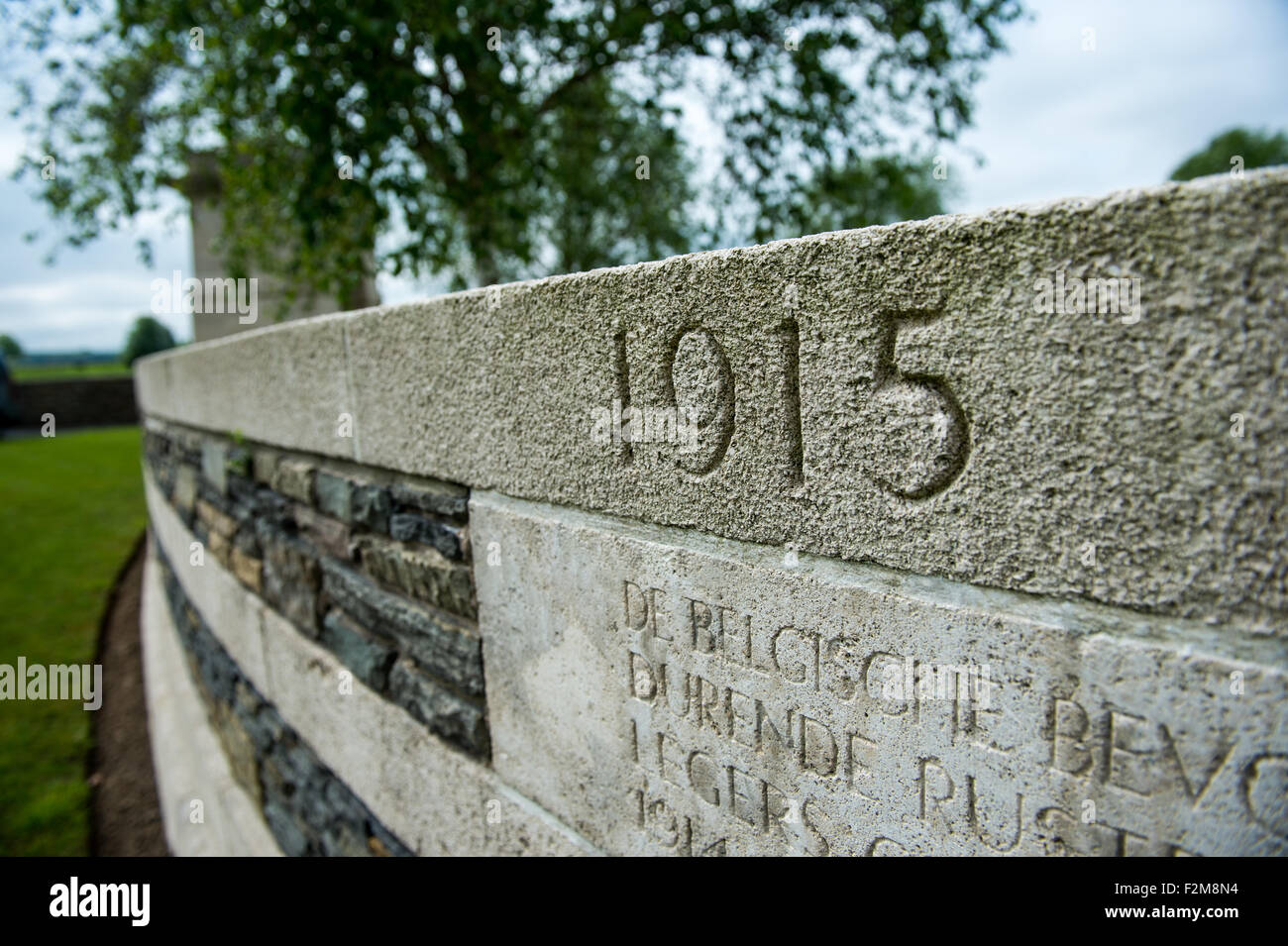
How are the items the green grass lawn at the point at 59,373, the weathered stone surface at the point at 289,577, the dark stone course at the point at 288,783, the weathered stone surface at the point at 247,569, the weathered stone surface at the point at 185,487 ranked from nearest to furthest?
the dark stone course at the point at 288,783
the weathered stone surface at the point at 289,577
the weathered stone surface at the point at 247,569
the weathered stone surface at the point at 185,487
the green grass lawn at the point at 59,373

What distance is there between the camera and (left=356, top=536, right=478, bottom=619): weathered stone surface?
1.83m

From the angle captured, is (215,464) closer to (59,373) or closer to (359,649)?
(359,649)

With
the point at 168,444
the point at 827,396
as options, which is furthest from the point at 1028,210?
the point at 168,444

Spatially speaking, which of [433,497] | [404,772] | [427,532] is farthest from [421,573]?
[404,772]

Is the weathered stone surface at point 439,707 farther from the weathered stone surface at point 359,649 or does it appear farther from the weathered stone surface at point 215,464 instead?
the weathered stone surface at point 215,464

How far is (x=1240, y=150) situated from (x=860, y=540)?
105ft

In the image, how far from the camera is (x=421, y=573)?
Result: 1.95 meters

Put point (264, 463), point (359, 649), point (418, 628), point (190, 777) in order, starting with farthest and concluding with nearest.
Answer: point (190, 777) → point (264, 463) → point (359, 649) → point (418, 628)

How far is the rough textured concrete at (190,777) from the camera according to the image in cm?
337

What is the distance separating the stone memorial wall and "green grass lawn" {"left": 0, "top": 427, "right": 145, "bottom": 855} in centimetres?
370

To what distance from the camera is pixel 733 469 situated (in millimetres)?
1145

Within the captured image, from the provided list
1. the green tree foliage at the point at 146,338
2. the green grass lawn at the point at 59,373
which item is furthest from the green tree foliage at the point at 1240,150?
the green tree foliage at the point at 146,338

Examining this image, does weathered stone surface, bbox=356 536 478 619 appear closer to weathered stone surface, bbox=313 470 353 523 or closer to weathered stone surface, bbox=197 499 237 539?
weathered stone surface, bbox=313 470 353 523

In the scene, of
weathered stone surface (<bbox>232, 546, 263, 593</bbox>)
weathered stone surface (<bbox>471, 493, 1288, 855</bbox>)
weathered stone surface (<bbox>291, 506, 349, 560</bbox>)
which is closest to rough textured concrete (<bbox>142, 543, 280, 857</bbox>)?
weathered stone surface (<bbox>232, 546, 263, 593</bbox>)
